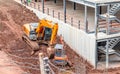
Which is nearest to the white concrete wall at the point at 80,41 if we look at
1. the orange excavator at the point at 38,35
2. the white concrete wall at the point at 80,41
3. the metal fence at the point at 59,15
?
the white concrete wall at the point at 80,41

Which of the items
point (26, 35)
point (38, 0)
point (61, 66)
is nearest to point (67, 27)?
point (26, 35)

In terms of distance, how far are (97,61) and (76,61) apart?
1495mm

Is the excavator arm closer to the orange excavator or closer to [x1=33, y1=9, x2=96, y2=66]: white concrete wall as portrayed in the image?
the orange excavator

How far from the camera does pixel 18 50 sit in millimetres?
27109

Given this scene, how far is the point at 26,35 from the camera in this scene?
28594mm

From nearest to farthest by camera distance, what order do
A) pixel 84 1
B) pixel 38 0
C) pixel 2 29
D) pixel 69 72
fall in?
1. pixel 69 72
2. pixel 84 1
3. pixel 2 29
4. pixel 38 0

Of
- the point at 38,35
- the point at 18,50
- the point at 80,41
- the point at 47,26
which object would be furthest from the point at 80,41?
the point at 18,50

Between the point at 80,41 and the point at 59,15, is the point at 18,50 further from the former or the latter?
the point at 59,15

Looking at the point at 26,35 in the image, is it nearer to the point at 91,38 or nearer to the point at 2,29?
the point at 2,29

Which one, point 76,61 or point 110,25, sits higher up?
point 110,25

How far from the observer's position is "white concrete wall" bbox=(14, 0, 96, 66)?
25250 millimetres

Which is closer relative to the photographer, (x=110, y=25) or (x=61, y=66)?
(x=61, y=66)

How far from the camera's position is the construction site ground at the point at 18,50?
23.4 metres

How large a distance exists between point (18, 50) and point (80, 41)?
4758 mm
